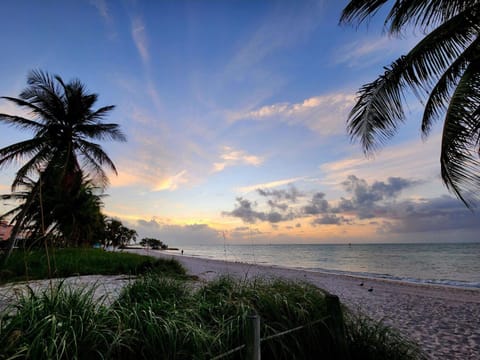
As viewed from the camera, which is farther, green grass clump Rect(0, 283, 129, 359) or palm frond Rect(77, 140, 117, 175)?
palm frond Rect(77, 140, 117, 175)

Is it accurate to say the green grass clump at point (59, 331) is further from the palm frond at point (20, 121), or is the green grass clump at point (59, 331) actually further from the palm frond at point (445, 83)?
the palm frond at point (20, 121)

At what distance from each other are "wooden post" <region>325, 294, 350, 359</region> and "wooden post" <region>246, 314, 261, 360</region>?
4.48 feet

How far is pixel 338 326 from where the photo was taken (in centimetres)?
314

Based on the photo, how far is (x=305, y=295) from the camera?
402cm

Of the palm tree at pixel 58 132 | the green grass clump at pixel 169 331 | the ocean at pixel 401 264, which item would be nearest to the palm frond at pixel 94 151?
the palm tree at pixel 58 132

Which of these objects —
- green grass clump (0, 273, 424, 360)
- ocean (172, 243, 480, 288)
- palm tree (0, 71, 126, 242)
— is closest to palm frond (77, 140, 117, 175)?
palm tree (0, 71, 126, 242)

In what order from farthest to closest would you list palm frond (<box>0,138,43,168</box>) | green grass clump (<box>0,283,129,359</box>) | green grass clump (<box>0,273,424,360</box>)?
palm frond (<box>0,138,43,168</box>) → green grass clump (<box>0,273,424,360</box>) → green grass clump (<box>0,283,129,359</box>)

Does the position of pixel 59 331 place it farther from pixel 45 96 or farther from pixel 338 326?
pixel 45 96

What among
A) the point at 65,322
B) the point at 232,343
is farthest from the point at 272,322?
the point at 65,322

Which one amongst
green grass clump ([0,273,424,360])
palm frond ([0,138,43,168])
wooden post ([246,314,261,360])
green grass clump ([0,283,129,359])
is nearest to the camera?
wooden post ([246,314,261,360])

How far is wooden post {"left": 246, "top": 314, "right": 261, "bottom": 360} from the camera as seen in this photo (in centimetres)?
199

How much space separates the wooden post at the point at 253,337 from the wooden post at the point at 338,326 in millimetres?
1365

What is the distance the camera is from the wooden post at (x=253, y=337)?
1989mm

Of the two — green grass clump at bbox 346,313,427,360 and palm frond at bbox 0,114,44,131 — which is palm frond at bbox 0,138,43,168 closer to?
palm frond at bbox 0,114,44,131
